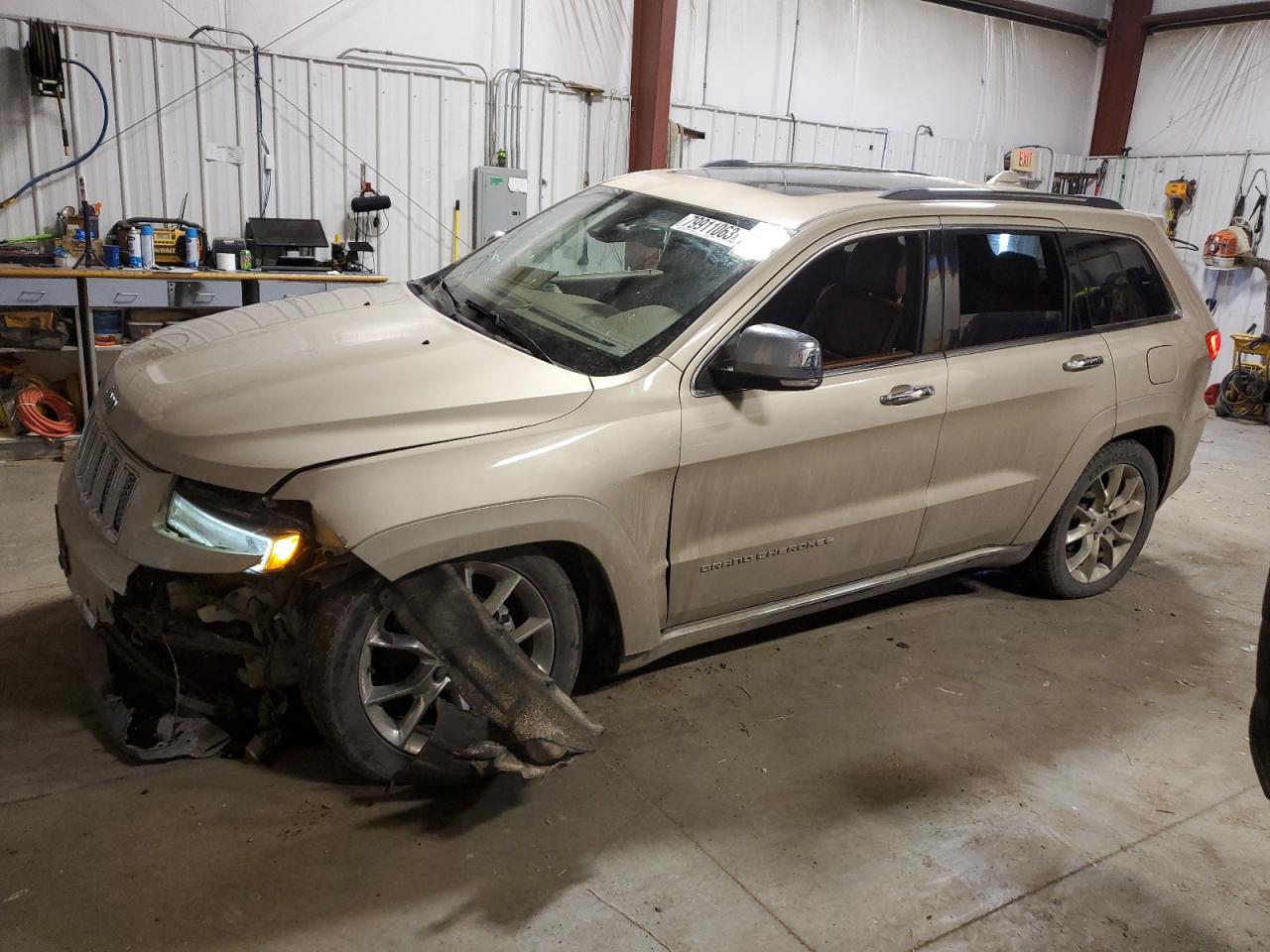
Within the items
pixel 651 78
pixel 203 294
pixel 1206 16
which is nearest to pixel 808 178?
pixel 203 294

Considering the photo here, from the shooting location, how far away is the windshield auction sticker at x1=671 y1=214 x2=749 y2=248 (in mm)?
3084

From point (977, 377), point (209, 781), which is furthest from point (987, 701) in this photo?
point (209, 781)

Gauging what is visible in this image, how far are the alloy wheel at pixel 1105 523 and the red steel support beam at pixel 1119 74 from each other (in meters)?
8.68

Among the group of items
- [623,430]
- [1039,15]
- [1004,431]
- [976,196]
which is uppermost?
[1039,15]

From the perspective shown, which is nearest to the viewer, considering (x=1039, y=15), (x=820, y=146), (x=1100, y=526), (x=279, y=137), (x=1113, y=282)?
(x=1113, y=282)

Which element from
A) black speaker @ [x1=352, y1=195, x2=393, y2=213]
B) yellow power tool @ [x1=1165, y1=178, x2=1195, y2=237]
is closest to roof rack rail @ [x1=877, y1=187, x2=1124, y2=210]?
black speaker @ [x1=352, y1=195, x2=393, y2=213]

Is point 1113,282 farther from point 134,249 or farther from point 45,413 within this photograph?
point 45,413

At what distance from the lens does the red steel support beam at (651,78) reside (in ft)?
25.0

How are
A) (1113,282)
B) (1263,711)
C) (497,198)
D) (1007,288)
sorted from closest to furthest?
(1263,711), (1007,288), (1113,282), (497,198)

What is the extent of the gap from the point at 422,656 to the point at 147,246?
441 centimetres

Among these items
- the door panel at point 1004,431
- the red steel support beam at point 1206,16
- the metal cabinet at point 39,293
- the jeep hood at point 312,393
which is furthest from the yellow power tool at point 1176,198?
the metal cabinet at point 39,293

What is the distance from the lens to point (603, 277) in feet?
10.6

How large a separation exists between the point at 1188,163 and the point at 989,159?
2.06m

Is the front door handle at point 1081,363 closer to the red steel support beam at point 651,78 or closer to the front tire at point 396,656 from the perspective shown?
the front tire at point 396,656
